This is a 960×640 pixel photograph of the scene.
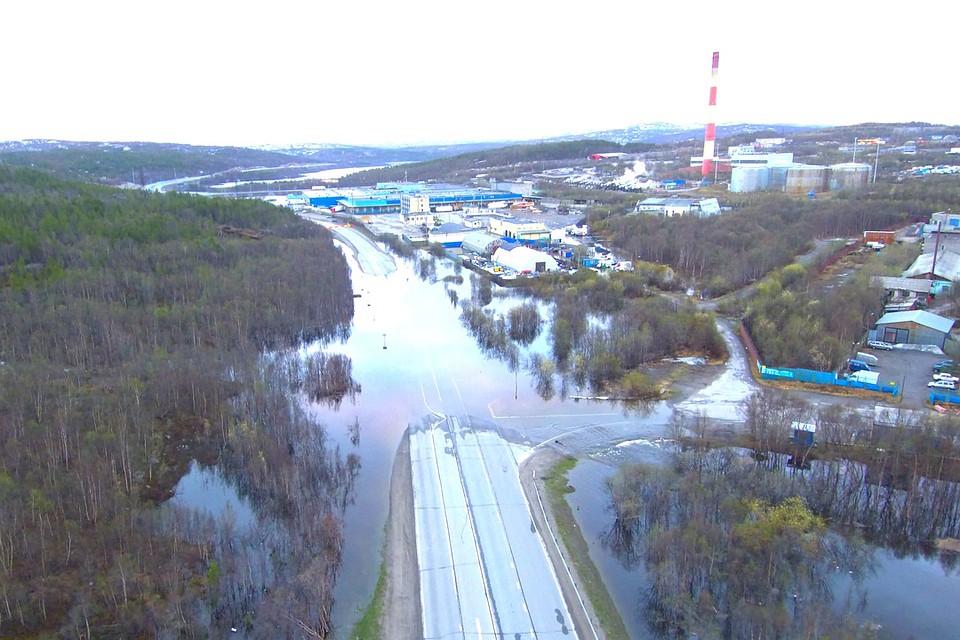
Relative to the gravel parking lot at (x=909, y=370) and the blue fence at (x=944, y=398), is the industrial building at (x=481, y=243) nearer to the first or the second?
the gravel parking lot at (x=909, y=370)

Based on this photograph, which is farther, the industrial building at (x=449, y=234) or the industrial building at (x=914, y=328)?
the industrial building at (x=449, y=234)

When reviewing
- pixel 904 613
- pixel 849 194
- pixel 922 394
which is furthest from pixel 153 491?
pixel 849 194

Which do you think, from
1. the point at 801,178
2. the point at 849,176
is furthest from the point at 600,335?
the point at 849,176

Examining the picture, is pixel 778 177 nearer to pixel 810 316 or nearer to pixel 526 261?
pixel 526 261

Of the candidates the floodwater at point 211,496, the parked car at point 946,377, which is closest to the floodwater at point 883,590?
the floodwater at point 211,496

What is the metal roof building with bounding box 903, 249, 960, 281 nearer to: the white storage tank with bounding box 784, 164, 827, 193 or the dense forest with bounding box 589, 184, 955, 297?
the dense forest with bounding box 589, 184, 955, 297

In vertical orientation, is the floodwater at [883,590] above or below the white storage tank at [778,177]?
below

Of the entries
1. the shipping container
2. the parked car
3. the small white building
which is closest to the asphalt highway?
the parked car
